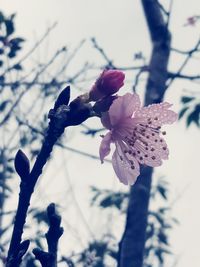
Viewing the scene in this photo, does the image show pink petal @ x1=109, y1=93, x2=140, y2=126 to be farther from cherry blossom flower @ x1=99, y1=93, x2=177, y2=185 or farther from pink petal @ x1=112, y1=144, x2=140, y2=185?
pink petal @ x1=112, y1=144, x2=140, y2=185

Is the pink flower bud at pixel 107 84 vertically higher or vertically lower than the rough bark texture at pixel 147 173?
lower

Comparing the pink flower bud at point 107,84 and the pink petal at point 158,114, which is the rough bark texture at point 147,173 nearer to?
the pink petal at point 158,114

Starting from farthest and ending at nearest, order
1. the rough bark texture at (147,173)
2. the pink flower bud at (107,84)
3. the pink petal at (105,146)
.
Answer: the rough bark texture at (147,173) → the pink petal at (105,146) → the pink flower bud at (107,84)

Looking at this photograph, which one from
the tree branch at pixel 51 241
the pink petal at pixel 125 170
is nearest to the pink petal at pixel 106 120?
the pink petal at pixel 125 170

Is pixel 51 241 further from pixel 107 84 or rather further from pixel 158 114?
pixel 158 114

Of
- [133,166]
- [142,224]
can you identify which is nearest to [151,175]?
[142,224]

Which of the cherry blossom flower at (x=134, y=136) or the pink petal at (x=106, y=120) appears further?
the cherry blossom flower at (x=134, y=136)

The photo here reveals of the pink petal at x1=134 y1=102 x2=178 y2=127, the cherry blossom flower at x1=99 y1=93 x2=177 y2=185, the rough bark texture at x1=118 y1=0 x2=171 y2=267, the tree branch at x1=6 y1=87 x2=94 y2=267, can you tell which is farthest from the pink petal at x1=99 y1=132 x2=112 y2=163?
the rough bark texture at x1=118 y1=0 x2=171 y2=267
